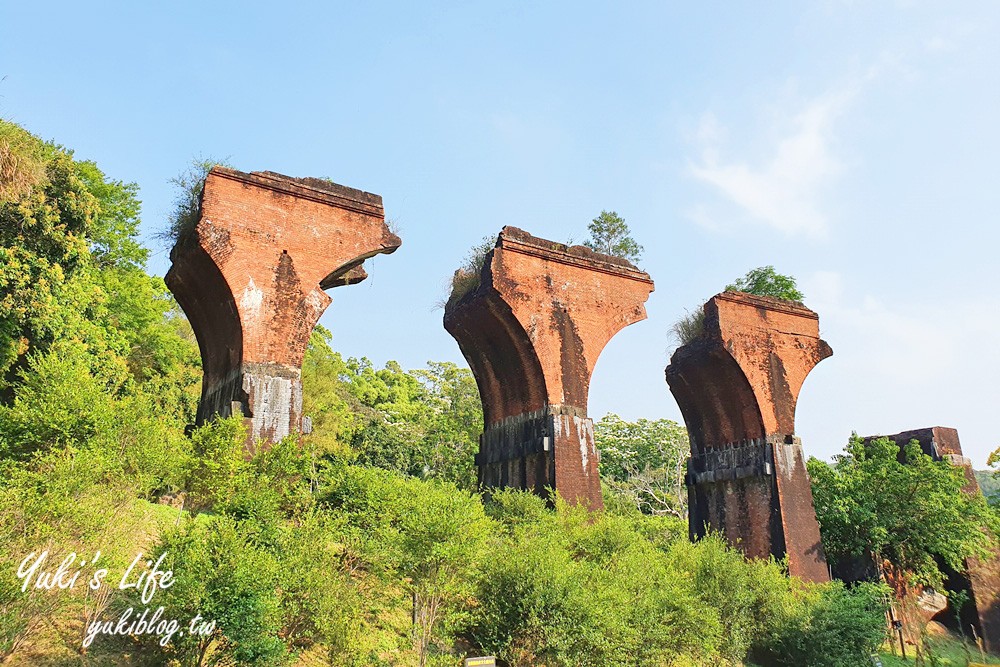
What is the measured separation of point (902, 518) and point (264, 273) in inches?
514

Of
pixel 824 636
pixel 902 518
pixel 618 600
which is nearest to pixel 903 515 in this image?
pixel 902 518

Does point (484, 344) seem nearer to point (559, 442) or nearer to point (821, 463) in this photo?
→ point (559, 442)

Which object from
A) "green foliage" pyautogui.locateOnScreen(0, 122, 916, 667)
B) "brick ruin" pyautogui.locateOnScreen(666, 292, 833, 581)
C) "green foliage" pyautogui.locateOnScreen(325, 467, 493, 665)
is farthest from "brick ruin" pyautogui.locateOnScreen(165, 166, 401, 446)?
"brick ruin" pyautogui.locateOnScreen(666, 292, 833, 581)

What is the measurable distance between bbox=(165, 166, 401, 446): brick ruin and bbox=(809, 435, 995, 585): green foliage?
10.6 metres

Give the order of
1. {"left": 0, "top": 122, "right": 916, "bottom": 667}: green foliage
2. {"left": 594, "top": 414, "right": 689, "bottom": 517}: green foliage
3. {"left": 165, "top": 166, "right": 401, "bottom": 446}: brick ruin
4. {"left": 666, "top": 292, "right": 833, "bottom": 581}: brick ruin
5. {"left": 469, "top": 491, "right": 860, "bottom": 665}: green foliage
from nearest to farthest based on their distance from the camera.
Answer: {"left": 0, "top": 122, "right": 916, "bottom": 667}: green foliage < {"left": 469, "top": 491, "right": 860, "bottom": 665}: green foliage < {"left": 165, "top": 166, "right": 401, "bottom": 446}: brick ruin < {"left": 666, "top": 292, "right": 833, "bottom": 581}: brick ruin < {"left": 594, "top": 414, "right": 689, "bottom": 517}: green foliage

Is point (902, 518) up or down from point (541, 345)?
down

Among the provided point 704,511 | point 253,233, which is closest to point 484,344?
point 253,233

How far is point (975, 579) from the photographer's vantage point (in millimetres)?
17078

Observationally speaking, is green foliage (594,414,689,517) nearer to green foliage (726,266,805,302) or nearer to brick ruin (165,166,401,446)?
green foliage (726,266,805,302)

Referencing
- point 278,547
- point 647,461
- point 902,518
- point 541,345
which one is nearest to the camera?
point 278,547

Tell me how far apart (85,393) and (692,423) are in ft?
41.4

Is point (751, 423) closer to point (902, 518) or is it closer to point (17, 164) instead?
point (902, 518)

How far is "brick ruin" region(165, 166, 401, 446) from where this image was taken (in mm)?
10609

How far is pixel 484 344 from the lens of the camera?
14.7 meters
